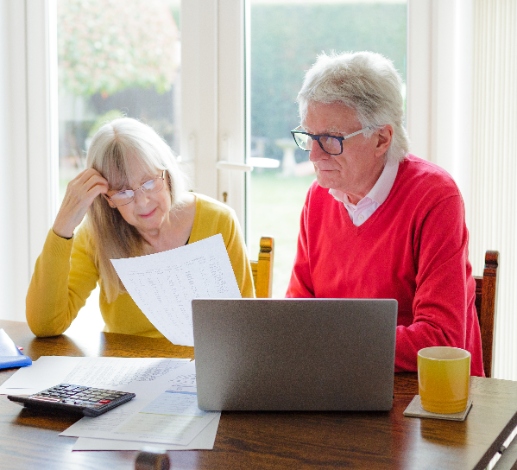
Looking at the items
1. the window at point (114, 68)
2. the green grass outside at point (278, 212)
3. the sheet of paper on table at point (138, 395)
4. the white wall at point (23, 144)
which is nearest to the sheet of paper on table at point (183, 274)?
the sheet of paper on table at point (138, 395)

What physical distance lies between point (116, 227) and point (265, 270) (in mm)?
384

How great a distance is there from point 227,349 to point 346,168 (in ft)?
2.11

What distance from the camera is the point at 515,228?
88.0 inches

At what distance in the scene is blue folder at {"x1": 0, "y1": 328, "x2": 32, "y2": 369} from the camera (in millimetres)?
1425

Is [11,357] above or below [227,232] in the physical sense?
below

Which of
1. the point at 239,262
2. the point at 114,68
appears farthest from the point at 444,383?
the point at 114,68

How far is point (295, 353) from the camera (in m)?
Result: 1.12

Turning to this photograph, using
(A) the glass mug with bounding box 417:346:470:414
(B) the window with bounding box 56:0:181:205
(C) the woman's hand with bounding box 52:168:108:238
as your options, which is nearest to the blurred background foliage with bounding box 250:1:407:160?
(B) the window with bounding box 56:0:181:205

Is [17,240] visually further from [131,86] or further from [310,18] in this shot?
[310,18]

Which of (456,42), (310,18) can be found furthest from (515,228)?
(310,18)

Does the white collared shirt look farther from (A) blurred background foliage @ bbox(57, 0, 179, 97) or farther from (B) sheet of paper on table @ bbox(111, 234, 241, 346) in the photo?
(A) blurred background foliage @ bbox(57, 0, 179, 97)

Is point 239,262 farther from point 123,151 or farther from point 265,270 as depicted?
point 123,151

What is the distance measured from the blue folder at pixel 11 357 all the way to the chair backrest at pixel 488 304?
0.94 meters

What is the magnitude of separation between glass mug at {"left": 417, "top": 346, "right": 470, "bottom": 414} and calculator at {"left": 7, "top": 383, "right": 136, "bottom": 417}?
1.53 feet
